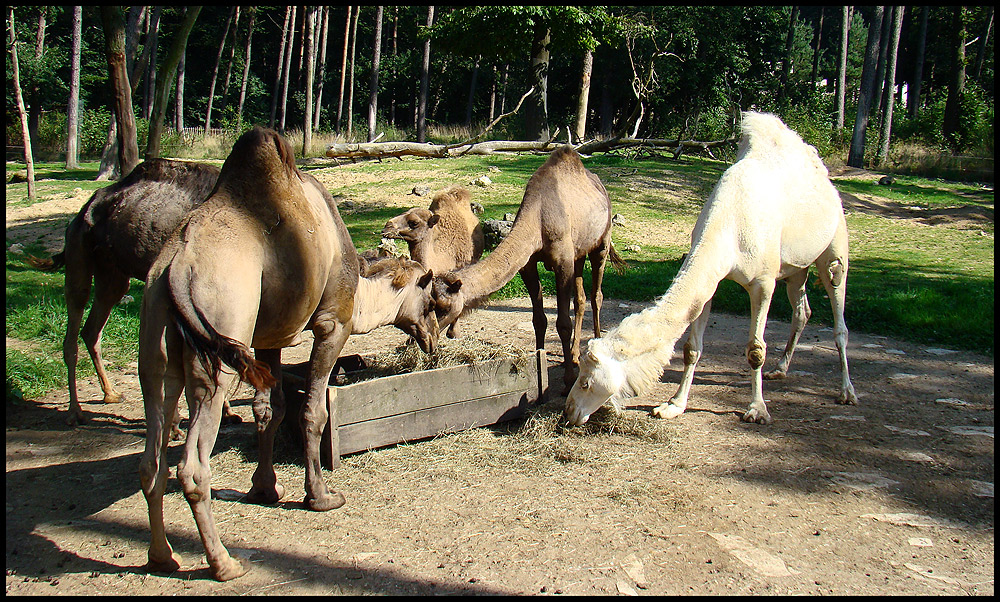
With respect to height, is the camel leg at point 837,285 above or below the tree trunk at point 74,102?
below

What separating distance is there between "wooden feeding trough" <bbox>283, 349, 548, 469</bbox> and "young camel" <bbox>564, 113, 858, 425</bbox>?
630 mm

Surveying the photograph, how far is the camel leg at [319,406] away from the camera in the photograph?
4078mm

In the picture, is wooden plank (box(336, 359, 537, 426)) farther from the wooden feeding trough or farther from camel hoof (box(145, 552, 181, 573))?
camel hoof (box(145, 552, 181, 573))

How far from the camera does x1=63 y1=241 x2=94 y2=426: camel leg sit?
5.35m

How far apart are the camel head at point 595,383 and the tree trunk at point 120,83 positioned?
7.09 m

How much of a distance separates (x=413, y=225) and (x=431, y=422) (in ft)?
9.78

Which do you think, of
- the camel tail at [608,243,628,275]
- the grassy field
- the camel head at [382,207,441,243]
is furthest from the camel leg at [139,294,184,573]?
the camel tail at [608,243,628,275]

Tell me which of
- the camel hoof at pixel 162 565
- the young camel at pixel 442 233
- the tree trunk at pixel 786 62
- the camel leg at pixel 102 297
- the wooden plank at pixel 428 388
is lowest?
the camel hoof at pixel 162 565

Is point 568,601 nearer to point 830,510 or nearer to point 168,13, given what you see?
point 830,510

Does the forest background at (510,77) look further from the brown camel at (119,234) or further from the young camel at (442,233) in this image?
the young camel at (442,233)

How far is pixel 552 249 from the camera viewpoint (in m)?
6.45

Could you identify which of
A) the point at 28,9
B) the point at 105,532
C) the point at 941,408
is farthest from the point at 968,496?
the point at 28,9

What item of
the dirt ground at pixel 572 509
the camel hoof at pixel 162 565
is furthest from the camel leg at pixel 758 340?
the camel hoof at pixel 162 565

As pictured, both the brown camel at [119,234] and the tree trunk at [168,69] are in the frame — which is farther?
the tree trunk at [168,69]
